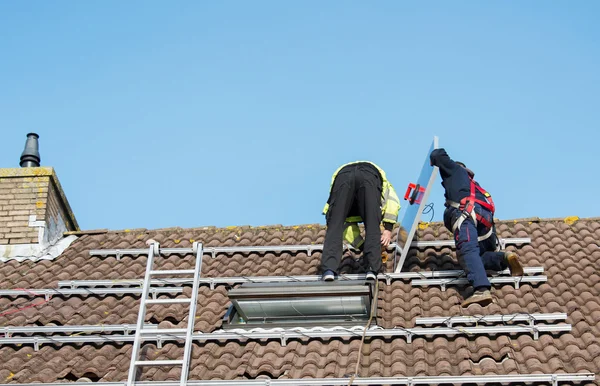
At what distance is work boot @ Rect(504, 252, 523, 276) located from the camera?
29.1 ft

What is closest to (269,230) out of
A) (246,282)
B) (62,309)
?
(246,282)

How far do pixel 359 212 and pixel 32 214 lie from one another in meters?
4.52

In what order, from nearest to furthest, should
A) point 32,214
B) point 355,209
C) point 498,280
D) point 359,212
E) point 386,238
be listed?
1. point 498,280
2. point 386,238
3. point 359,212
4. point 355,209
5. point 32,214

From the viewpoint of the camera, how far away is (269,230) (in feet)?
37.6

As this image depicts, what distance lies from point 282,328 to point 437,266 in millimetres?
2176

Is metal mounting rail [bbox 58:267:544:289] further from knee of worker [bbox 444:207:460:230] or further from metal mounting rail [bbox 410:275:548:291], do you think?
knee of worker [bbox 444:207:460:230]

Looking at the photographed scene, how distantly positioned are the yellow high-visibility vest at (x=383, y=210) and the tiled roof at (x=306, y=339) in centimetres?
28

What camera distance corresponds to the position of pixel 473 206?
29.6 ft

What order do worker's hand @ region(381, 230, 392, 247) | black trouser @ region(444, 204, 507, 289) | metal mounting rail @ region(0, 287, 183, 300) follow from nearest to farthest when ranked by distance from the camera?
black trouser @ region(444, 204, 507, 289) → metal mounting rail @ region(0, 287, 183, 300) → worker's hand @ region(381, 230, 392, 247)

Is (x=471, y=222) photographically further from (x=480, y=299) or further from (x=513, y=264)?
(x=480, y=299)

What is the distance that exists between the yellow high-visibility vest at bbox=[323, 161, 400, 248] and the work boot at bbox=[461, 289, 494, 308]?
1.52 meters

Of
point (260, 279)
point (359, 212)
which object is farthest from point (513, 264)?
point (260, 279)

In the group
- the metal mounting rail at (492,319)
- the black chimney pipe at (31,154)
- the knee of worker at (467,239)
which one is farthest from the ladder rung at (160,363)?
the black chimney pipe at (31,154)

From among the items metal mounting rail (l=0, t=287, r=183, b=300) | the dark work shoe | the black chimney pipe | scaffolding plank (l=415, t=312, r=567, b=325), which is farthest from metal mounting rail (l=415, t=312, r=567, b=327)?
the black chimney pipe
